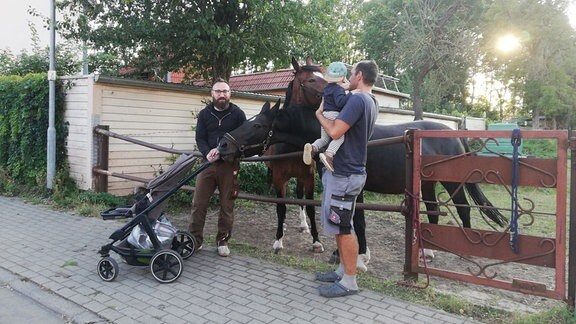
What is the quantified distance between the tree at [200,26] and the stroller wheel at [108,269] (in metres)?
5.04

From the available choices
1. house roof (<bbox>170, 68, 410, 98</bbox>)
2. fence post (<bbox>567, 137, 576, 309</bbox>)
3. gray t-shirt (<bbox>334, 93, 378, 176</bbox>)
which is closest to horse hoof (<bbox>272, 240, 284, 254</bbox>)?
gray t-shirt (<bbox>334, 93, 378, 176</bbox>)

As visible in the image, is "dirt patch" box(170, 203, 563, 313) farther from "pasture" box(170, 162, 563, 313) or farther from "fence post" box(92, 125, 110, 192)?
"fence post" box(92, 125, 110, 192)

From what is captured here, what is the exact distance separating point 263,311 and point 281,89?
45.2 feet

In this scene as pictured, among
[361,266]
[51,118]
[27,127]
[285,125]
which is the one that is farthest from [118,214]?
[27,127]

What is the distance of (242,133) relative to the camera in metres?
4.55

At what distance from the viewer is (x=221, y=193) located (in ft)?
16.8

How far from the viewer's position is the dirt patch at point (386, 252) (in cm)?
402

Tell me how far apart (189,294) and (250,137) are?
5.58 feet

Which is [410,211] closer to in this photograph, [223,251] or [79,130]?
[223,251]

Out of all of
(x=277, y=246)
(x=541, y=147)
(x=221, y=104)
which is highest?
(x=541, y=147)

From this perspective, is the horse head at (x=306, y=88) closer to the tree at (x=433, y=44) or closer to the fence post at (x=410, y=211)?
the fence post at (x=410, y=211)

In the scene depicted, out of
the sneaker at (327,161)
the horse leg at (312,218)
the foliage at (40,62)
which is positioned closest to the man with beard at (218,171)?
the horse leg at (312,218)

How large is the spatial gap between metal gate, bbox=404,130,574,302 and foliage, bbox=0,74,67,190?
22.7ft

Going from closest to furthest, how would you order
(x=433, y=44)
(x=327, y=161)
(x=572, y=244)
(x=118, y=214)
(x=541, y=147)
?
(x=572, y=244) < (x=327, y=161) < (x=118, y=214) < (x=433, y=44) < (x=541, y=147)
